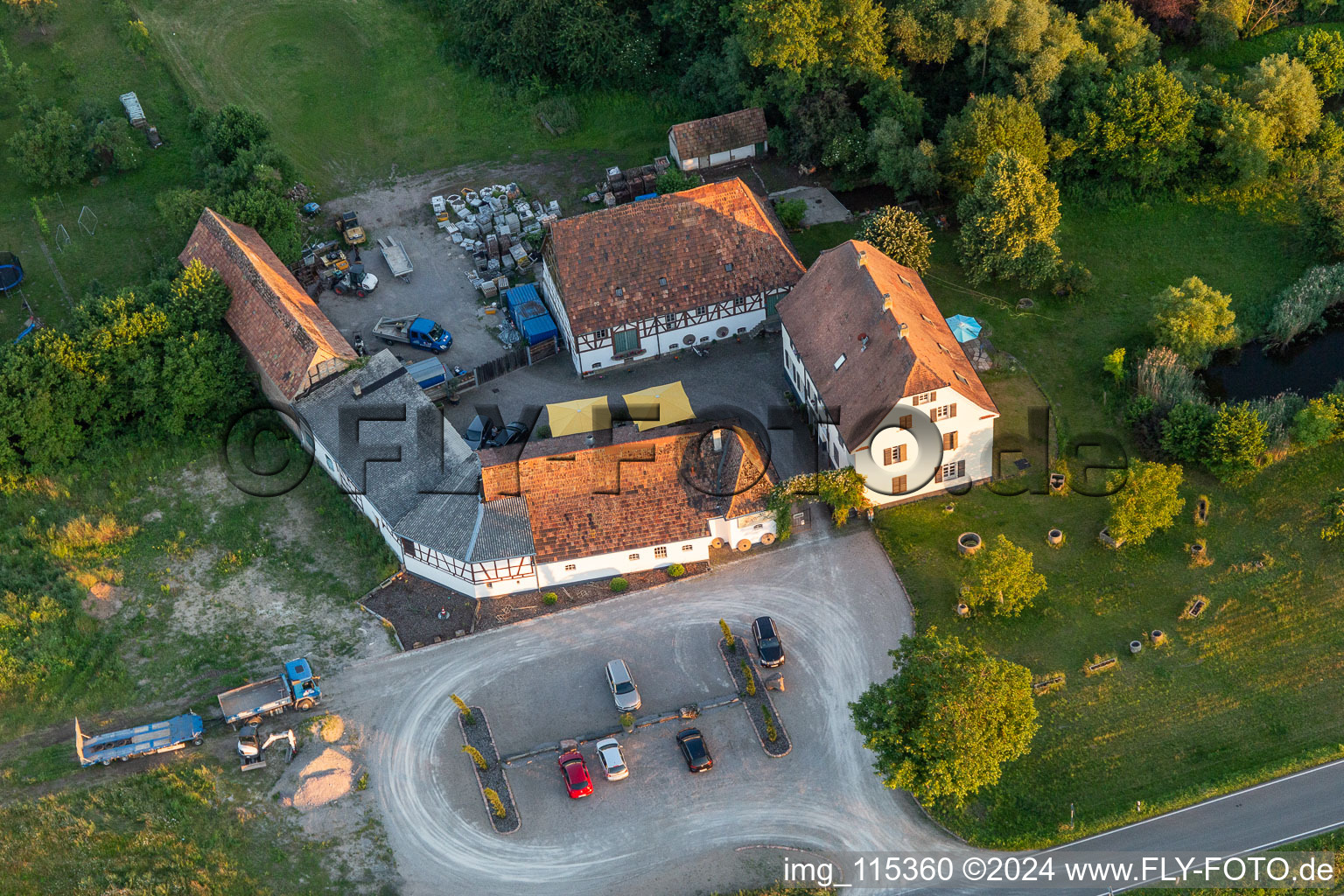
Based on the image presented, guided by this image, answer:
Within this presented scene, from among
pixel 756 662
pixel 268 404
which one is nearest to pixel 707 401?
pixel 756 662

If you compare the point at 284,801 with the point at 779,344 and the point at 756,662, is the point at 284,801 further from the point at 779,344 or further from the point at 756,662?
the point at 779,344

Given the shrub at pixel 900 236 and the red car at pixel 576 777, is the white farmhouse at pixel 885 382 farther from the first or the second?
the red car at pixel 576 777

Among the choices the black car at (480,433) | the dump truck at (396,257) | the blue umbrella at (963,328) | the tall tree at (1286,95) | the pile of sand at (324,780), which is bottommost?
the pile of sand at (324,780)

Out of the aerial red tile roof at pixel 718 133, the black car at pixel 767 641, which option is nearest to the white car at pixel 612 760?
the black car at pixel 767 641

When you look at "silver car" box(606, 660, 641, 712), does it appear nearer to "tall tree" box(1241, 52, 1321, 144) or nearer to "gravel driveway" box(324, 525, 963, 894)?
"gravel driveway" box(324, 525, 963, 894)

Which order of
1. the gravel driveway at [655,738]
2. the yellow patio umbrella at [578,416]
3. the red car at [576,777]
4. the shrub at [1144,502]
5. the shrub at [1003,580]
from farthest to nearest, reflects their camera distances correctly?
the yellow patio umbrella at [578,416]
the shrub at [1144,502]
the shrub at [1003,580]
the red car at [576,777]
the gravel driveway at [655,738]

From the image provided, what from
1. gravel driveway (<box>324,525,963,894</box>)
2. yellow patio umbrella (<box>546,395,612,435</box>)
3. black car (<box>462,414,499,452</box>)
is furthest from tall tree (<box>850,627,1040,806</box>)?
black car (<box>462,414,499,452</box>)

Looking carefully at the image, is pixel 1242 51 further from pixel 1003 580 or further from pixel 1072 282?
pixel 1003 580
